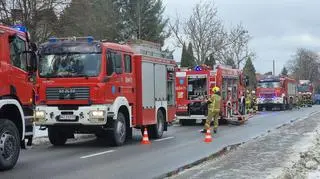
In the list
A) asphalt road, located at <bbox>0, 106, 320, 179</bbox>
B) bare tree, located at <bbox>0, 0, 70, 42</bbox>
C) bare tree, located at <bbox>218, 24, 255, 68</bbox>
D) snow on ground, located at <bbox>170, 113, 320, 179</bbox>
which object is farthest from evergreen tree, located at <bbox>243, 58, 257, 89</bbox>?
snow on ground, located at <bbox>170, 113, 320, 179</bbox>

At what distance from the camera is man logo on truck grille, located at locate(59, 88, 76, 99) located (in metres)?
15.9

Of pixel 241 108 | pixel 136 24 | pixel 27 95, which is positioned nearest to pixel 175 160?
pixel 27 95

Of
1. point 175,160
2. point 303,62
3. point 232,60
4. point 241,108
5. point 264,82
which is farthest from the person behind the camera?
point 303,62

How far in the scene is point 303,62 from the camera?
139 m

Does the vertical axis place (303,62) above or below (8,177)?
above

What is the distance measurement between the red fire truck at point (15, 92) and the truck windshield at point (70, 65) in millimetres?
3242

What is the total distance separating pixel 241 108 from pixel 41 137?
15.2m

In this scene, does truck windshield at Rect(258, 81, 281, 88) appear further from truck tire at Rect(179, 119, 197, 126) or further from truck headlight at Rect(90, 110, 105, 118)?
truck headlight at Rect(90, 110, 105, 118)

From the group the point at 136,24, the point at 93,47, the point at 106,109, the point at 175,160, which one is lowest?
the point at 175,160

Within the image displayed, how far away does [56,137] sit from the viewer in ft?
56.5

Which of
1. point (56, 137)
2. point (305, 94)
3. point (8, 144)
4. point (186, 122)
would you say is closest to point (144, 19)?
point (305, 94)

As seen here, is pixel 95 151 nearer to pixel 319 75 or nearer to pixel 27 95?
pixel 27 95

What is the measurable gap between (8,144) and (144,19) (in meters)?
48.1

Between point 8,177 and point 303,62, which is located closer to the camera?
point 8,177
